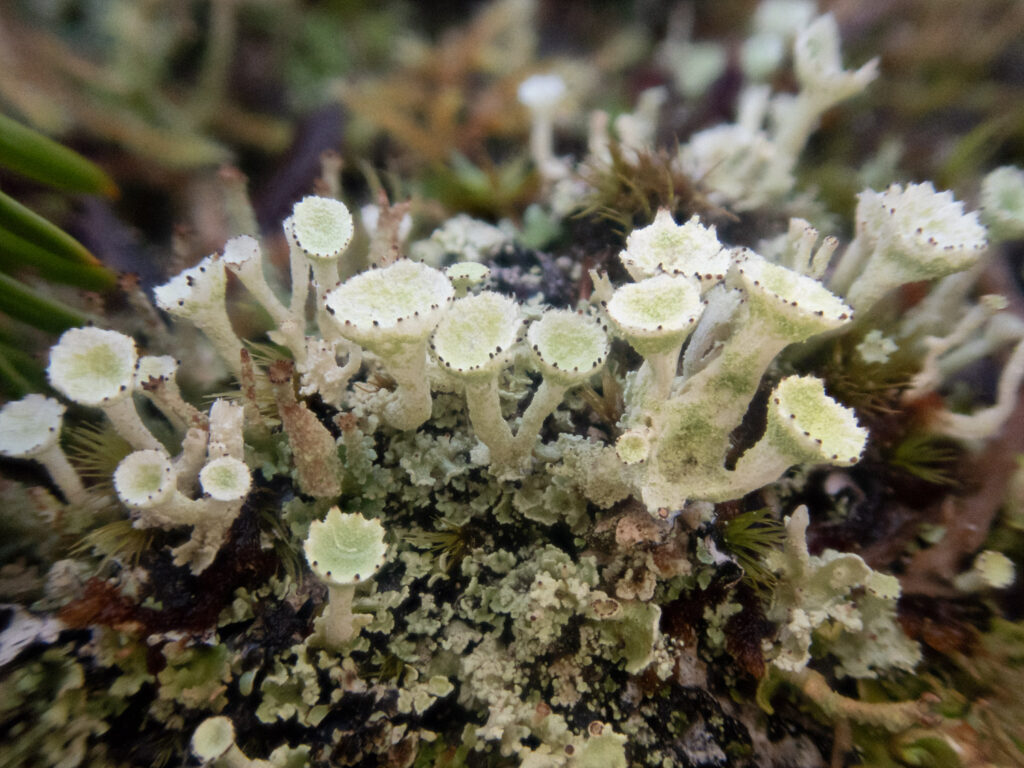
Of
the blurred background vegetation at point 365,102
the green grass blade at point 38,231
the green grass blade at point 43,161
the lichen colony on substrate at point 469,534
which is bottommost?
the lichen colony on substrate at point 469,534

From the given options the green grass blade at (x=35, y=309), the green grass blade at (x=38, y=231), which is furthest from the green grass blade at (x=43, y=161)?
the green grass blade at (x=35, y=309)

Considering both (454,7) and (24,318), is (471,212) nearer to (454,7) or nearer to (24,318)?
(24,318)

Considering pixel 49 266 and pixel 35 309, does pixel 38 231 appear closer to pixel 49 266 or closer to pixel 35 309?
pixel 49 266

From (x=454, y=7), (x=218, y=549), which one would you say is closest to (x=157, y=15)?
(x=454, y=7)

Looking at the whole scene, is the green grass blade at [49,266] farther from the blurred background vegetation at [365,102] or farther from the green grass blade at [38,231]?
the blurred background vegetation at [365,102]

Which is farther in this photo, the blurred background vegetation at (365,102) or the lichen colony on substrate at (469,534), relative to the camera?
the blurred background vegetation at (365,102)

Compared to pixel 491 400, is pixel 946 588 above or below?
below
